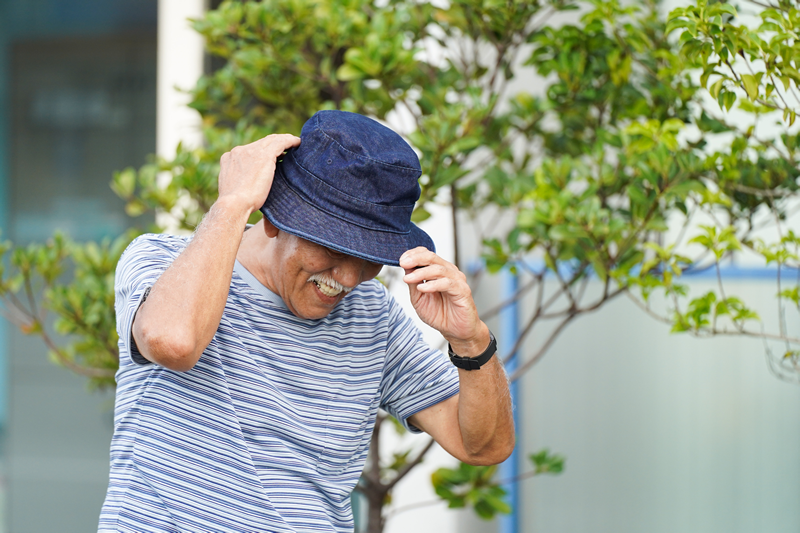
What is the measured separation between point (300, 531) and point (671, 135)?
1.34 m

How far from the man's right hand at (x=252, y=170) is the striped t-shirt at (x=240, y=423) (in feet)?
0.67

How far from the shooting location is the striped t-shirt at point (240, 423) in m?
1.49

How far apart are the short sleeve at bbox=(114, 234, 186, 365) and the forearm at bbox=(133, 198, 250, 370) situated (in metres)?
0.04

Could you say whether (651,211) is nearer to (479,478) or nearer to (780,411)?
(479,478)

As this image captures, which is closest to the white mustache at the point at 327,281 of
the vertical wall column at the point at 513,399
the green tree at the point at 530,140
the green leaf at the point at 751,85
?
the green tree at the point at 530,140

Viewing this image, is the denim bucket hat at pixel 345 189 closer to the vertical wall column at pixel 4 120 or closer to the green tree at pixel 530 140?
the green tree at pixel 530 140

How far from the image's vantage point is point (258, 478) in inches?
59.4

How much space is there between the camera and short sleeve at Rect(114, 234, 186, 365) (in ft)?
4.60

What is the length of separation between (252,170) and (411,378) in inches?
24.3

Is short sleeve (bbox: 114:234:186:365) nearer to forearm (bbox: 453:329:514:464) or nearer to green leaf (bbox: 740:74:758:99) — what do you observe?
forearm (bbox: 453:329:514:464)

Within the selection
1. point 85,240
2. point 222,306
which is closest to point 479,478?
point 222,306

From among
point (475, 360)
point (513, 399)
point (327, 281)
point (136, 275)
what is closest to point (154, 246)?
point (136, 275)

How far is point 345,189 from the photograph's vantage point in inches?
58.4

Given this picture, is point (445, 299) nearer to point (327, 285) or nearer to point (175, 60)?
point (327, 285)
